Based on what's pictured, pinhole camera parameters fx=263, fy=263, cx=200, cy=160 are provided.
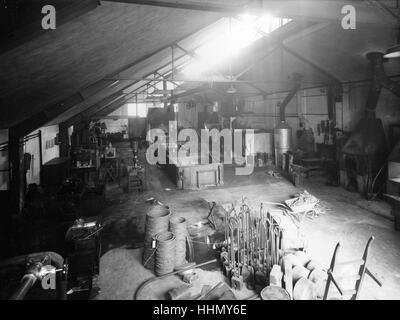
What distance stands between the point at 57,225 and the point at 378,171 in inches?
393

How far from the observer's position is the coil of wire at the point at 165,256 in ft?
14.5

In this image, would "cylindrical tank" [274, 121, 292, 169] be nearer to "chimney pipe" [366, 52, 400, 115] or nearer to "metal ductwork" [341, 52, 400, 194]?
"metal ductwork" [341, 52, 400, 194]

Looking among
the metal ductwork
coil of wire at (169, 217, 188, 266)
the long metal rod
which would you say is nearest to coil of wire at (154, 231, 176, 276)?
coil of wire at (169, 217, 188, 266)

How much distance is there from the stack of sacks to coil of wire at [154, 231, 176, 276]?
72.5 inches

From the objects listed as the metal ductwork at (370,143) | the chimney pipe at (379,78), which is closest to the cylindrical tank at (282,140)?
the metal ductwork at (370,143)

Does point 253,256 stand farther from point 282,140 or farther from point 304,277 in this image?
point 282,140

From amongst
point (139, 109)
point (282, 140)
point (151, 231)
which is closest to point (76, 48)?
point (151, 231)

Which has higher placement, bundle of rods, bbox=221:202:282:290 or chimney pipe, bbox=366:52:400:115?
chimney pipe, bbox=366:52:400:115

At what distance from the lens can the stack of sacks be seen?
3854 mm

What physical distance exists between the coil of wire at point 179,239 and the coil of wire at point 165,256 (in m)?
0.16

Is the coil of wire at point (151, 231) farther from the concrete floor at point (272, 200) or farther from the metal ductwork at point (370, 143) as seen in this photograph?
the metal ductwork at point (370, 143)

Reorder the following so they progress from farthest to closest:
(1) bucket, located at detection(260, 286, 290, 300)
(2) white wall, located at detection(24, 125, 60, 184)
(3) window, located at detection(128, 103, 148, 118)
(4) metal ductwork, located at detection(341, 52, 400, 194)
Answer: (3) window, located at detection(128, 103, 148, 118) → (2) white wall, located at detection(24, 125, 60, 184) → (4) metal ductwork, located at detection(341, 52, 400, 194) → (1) bucket, located at detection(260, 286, 290, 300)
